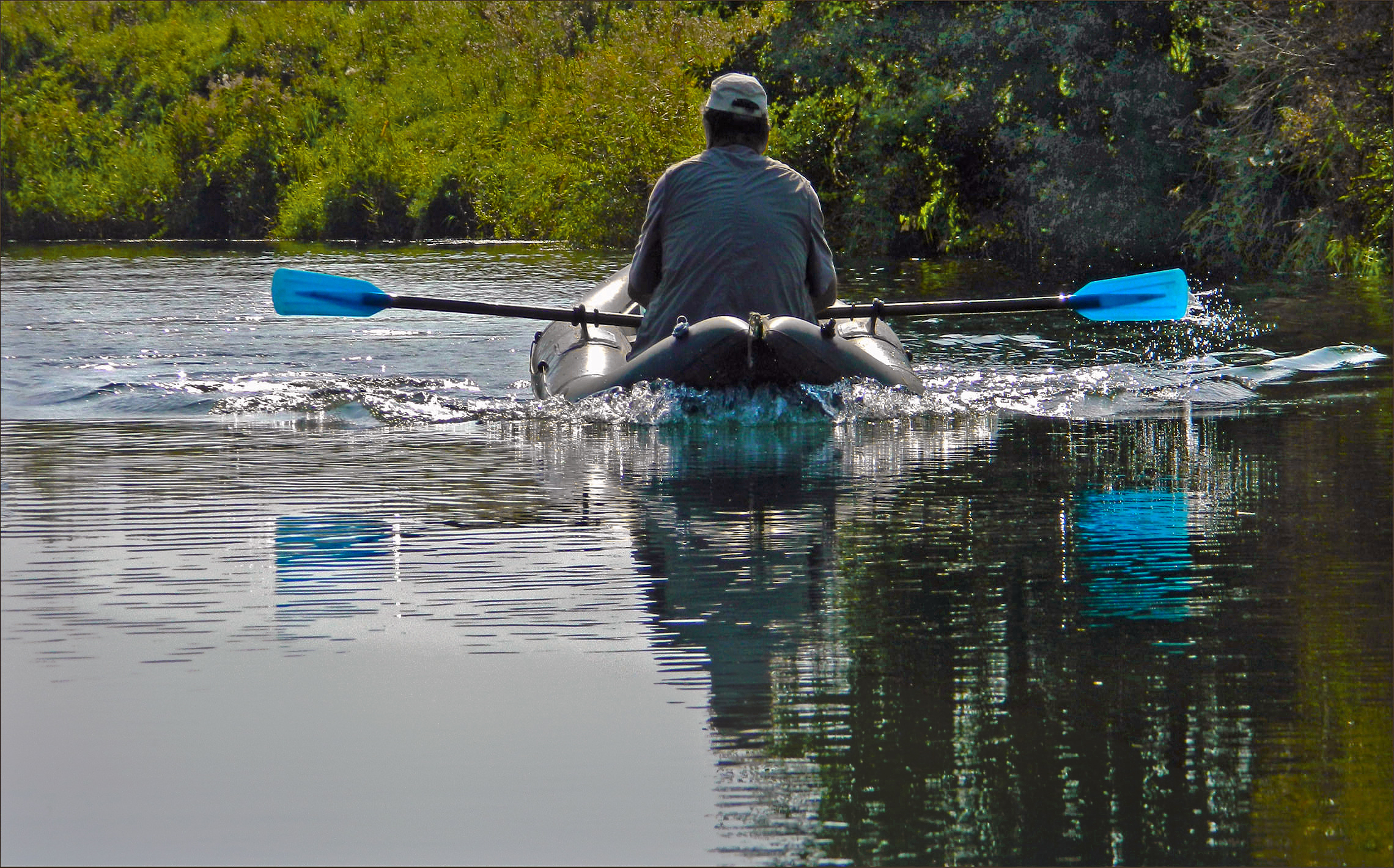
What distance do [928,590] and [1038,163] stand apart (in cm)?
1108

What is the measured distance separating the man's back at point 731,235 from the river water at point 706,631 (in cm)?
35

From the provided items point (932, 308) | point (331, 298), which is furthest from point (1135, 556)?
point (331, 298)

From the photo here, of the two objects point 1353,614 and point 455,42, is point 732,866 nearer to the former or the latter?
point 1353,614

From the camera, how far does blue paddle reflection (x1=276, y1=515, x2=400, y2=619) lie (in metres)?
3.16

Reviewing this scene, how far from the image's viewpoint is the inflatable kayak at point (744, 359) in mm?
5535

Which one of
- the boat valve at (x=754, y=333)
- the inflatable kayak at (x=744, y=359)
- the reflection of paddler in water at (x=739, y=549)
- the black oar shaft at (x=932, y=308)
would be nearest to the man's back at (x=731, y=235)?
the inflatable kayak at (x=744, y=359)

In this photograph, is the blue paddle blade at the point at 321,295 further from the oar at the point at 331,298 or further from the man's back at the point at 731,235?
the man's back at the point at 731,235

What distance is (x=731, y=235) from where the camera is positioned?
5758mm

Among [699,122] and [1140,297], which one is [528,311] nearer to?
[1140,297]

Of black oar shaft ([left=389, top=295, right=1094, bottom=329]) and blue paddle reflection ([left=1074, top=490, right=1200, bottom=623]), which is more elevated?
black oar shaft ([left=389, top=295, right=1094, bottom=329])

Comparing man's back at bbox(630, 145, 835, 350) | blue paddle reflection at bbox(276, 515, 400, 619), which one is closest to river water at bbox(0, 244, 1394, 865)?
blue paddle reflection at bbox(276, 515, 400, 619)

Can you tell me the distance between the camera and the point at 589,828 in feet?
6.88

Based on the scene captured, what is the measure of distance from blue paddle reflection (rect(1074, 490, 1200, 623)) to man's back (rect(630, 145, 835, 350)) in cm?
179

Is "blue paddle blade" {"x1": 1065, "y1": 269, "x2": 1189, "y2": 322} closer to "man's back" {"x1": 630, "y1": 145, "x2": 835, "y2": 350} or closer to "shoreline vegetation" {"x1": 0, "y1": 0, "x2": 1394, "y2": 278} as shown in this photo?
"man's back" {"x1": 630, "y1": 145, "x2": 835, "y2": 350}
